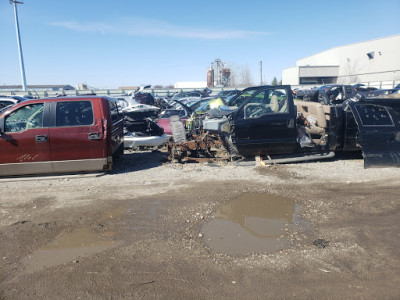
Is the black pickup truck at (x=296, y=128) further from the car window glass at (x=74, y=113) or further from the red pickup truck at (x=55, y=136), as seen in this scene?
the car window glass at (x=74, y=113)

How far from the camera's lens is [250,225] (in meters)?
4.26

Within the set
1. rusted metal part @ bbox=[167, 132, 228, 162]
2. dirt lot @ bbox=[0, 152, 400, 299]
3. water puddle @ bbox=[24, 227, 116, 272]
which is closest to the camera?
dirt lot @ bbox=[0, 152, 400, 299]

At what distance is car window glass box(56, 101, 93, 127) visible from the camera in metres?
6.41

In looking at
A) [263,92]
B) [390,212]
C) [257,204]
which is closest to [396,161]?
[390,212]

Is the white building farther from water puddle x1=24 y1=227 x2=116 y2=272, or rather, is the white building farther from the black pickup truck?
water puddle x1=24 y1=227 x2=116 y2=272

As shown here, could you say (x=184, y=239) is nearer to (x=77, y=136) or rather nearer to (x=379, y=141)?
(x=77, y=136)

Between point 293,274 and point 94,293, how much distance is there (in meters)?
1.98

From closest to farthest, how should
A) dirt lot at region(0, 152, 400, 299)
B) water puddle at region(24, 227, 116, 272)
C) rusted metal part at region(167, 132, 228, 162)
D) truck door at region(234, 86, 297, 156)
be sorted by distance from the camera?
dirt lot at region(0, 152, 400, 299) < water puddle at region(24, 227, 116, 272) < truck door at region(234, 86, 297, 156) < rusted metal part at region(167, 132, 228, 162)

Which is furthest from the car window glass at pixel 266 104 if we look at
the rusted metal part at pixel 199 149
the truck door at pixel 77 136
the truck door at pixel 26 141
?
the truck door at pixel 26 141

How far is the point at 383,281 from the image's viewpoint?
9.63 ft

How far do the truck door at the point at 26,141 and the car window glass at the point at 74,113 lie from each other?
0.91 feet

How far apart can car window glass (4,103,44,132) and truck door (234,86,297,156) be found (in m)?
4.32

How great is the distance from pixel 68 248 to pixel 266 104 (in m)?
5.45

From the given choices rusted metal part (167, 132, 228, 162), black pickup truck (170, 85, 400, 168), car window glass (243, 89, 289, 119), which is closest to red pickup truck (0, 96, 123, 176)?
rusted metal part (167, 132, 228, 162)
